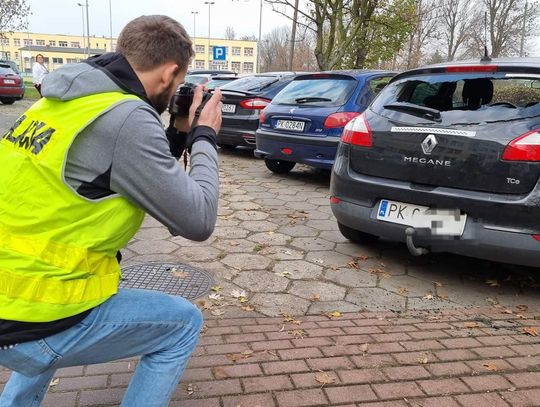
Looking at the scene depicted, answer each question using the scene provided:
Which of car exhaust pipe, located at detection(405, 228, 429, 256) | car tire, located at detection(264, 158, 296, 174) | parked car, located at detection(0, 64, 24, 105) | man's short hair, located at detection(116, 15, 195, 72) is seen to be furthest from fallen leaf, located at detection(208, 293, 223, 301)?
parked car, located at detection(0, 64, 24, 105)

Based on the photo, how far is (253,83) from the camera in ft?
31.3

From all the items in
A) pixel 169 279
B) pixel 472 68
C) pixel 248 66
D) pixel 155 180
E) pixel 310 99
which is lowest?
pixel 169 279

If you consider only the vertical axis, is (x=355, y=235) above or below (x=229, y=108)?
below

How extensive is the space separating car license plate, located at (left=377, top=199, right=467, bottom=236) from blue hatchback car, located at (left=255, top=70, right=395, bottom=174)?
2.80 metres

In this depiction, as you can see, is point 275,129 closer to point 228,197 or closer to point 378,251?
point 228,197

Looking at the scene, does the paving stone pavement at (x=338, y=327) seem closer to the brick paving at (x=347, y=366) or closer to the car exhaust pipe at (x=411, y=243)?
the brick paving at (x=347, y=366)

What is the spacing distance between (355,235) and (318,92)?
3.04 m

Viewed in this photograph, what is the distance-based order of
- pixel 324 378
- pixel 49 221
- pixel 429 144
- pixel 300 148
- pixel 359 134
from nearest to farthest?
pixel 49 221 < pixel 324 378 < pixel 429 144 < pixel 359 134 < pixel 300 148

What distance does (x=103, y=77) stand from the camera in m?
1.48

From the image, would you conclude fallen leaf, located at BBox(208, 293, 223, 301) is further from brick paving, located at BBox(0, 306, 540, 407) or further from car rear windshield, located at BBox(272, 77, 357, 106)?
car rear windshield, located at BBox(272, 77, 357, 106)

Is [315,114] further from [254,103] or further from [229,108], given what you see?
[229,108]

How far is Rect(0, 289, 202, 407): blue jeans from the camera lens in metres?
1.51

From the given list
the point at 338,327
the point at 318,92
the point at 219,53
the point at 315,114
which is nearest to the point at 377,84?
the point at 318,92

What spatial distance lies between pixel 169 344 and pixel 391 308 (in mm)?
2095
